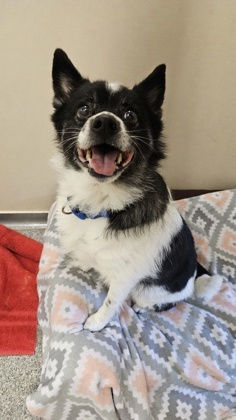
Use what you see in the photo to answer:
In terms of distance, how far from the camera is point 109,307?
61.2 inches

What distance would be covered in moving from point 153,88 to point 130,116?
0.21m

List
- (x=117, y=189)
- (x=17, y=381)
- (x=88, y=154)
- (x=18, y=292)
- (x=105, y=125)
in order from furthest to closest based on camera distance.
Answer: (x=18, y=292), (x=17, y=381), (x=117, y=189), (x=88, y=154), (x=105, y=125)

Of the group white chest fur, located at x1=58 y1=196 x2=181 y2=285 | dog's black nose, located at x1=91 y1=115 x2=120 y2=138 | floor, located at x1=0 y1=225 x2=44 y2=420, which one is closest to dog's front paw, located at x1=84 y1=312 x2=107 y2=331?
white chest fur, located at x1=58 y1=196 x2=181 y2=285

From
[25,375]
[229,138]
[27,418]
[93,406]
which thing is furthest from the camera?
[229,138]

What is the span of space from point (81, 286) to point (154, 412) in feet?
2.16

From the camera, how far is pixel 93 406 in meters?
1.44

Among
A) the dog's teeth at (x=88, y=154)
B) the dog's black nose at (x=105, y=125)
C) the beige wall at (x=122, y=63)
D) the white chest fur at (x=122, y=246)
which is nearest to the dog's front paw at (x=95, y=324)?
the white chest fur at (x=122, y=246)

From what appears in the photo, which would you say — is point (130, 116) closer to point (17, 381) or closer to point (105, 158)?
point (105, 158)

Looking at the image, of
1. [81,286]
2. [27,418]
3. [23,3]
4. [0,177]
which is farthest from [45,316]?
[23,3]

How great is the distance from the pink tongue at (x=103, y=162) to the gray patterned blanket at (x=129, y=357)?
2.43ft

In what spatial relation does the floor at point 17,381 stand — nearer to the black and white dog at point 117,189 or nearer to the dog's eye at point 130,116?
the black and white dog at point 117,189

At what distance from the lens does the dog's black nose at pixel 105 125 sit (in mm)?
1161

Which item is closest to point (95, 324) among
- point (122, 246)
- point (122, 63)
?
point (122, 246)

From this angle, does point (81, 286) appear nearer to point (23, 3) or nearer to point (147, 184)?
point (147, 184)
